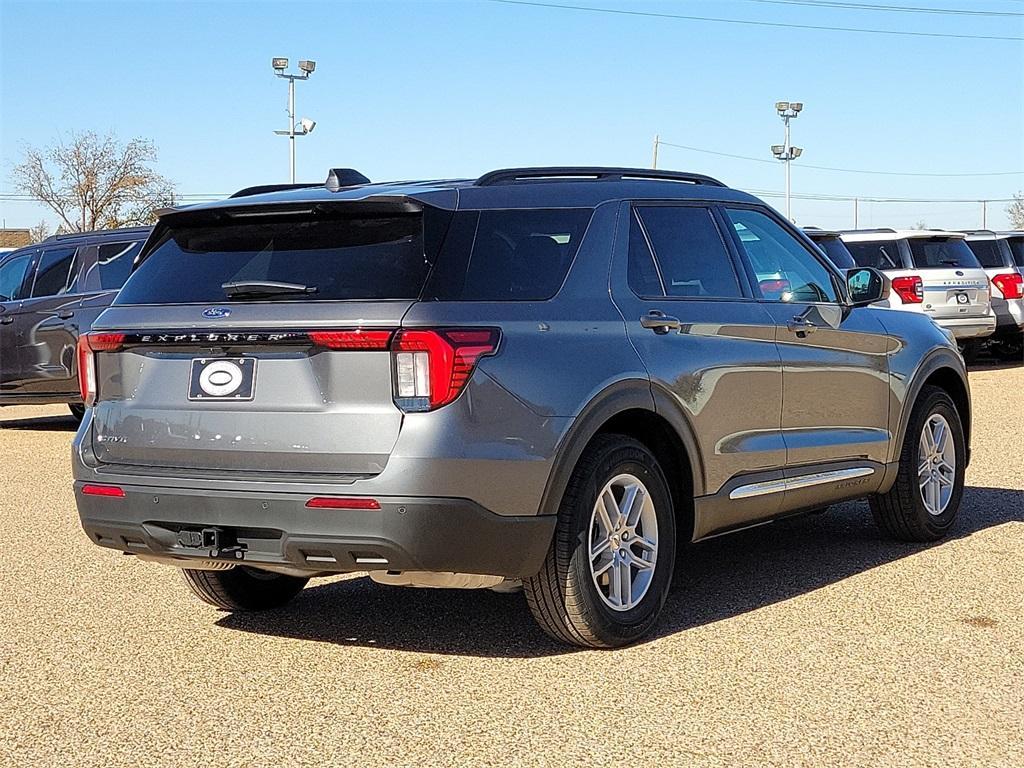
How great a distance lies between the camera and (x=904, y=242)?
1934cm

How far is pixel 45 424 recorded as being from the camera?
16.5 meters

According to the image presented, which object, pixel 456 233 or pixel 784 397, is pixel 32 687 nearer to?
pixel 456 233

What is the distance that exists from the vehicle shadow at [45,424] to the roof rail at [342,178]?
10132mm

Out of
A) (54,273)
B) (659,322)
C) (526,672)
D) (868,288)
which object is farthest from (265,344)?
(54,273)

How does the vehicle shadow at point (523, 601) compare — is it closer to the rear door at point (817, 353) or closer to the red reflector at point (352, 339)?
the rear door at point (817, 353)

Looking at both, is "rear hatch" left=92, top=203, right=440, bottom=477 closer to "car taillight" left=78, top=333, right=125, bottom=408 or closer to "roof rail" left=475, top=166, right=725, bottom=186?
"car taillight" left=78, top=333, right=125, bottom=408

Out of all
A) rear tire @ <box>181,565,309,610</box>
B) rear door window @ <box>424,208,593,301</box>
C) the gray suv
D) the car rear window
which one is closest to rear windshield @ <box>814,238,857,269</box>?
the gray suv

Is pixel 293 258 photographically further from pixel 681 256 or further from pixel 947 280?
pixel 947 280

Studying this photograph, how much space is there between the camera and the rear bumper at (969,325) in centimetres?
1916

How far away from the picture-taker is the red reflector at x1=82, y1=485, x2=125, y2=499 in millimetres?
5371

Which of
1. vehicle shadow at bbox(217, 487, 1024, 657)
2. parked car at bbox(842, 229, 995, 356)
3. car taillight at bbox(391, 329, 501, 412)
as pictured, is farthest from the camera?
parked car at bbox(842, 229, 995, 356)

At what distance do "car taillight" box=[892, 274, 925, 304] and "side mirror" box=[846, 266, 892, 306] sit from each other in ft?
38.6

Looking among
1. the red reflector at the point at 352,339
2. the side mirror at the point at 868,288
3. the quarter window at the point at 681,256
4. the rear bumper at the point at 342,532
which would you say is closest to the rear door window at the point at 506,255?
the red reflector at the point at 352,339

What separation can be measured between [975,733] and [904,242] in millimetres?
15588
